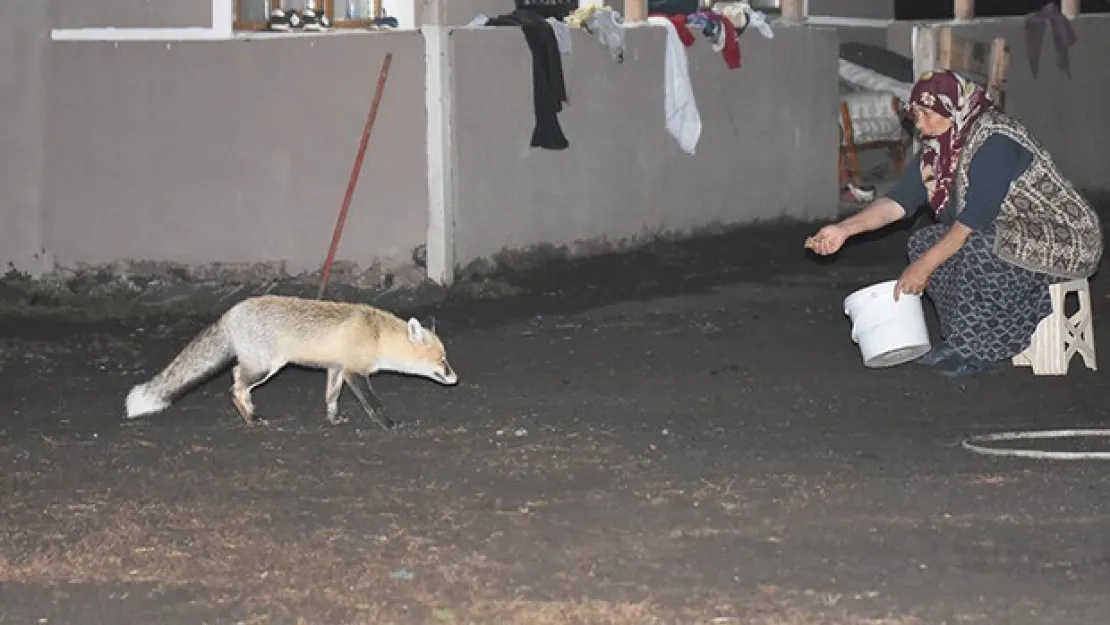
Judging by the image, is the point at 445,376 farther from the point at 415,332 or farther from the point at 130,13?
the point at 130,13

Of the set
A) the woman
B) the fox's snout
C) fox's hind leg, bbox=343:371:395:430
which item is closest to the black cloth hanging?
the woman

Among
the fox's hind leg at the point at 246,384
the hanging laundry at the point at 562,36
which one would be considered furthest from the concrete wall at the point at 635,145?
the fox's hind leg at the point at 246,384

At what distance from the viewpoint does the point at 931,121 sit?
9523 mm

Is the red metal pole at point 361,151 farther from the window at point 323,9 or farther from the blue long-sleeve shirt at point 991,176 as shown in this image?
the blue long-sleeve shirt at point 991,176

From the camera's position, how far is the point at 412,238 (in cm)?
1274

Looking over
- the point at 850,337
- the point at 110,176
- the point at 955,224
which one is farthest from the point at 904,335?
the point at 110,176

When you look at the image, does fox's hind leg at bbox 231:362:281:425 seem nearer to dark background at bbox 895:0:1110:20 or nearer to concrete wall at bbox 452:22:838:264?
concrete wall at bbox 452:22:838:264

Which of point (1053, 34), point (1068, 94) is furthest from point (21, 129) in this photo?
point (1068, 94)

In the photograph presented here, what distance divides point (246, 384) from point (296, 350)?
296 millimetres

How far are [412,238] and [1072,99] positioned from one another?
9.57 meters

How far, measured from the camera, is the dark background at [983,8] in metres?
19.8

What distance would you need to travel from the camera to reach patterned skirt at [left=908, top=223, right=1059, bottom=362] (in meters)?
9.57

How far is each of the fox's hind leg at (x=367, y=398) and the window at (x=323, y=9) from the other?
4.56m

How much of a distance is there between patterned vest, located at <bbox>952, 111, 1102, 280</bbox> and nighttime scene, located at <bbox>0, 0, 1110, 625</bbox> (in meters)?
0.02
